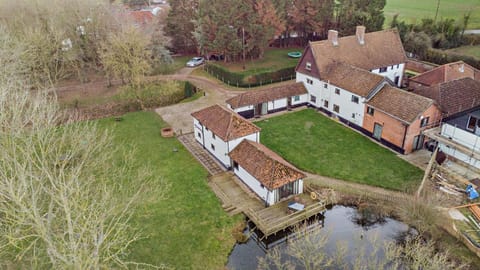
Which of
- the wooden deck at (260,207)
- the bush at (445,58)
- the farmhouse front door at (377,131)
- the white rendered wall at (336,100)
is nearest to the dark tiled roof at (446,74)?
the bush at (445,58)

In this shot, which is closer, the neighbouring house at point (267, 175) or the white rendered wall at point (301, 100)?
the neighbouring house at point (267, 175)


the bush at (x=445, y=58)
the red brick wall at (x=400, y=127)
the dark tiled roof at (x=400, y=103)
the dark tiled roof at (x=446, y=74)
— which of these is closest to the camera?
the dark tiled roof at (x=400, y=103)

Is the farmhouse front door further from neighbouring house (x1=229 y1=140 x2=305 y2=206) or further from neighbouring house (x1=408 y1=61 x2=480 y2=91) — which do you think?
neighbouring house (x1=229 y1=140 x2=305 y2=206)

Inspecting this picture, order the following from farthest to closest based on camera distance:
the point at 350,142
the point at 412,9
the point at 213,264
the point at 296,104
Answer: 1. the point at 412,9
2. the point at 296,104
3. the point at 350,142
4. the point at 213,264

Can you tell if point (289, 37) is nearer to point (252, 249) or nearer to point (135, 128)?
point (135, 128)

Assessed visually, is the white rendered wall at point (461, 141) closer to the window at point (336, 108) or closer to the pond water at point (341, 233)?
the pond water at point (341, 233)

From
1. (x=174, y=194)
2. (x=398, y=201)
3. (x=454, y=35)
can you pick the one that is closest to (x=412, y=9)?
(x=454, y=35)
